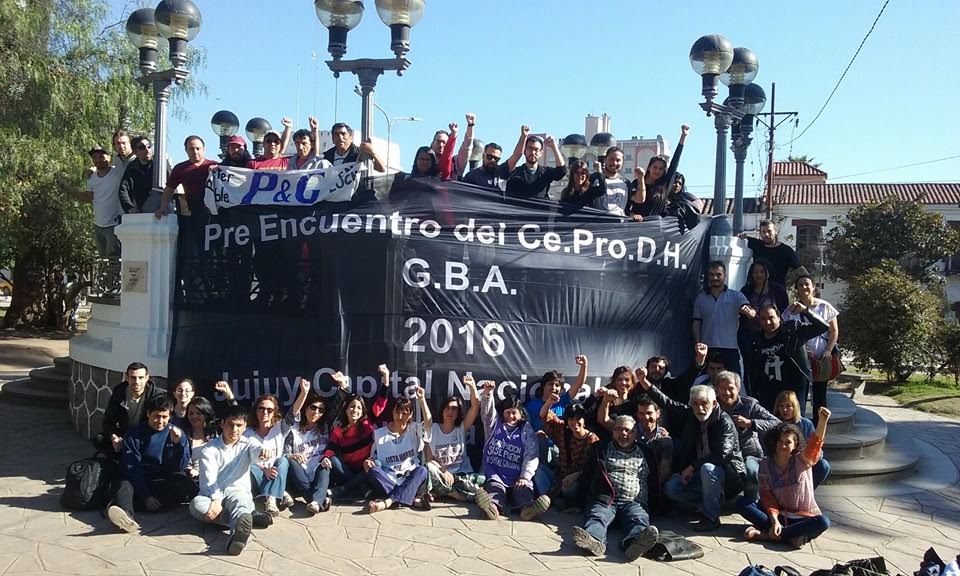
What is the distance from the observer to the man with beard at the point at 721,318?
7449mm

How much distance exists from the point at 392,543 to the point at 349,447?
1.19 m

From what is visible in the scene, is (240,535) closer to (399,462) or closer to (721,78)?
(399,462)

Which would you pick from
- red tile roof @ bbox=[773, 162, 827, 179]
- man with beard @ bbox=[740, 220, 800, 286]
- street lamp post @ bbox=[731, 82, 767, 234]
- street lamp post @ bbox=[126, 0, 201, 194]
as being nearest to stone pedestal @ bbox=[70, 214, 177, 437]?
street lamp post @ bbox=[126, 0, 201, 194]

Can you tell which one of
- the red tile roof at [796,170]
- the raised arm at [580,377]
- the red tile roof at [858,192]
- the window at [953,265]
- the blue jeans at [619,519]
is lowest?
the blue jeans at [619,519]

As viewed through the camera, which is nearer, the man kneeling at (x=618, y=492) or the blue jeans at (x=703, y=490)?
the man kneeling at (x=618, y=492)

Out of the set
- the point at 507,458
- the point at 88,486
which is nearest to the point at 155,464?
the point at 88,486

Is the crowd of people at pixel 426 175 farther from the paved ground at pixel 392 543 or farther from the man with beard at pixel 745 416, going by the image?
the paved ground at pixel 392 543

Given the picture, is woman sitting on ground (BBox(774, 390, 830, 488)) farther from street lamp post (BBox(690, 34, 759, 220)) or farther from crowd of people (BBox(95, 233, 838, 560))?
street lamp post (BBox(690, 34, 759, 220))

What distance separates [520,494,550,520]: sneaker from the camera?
6.01m

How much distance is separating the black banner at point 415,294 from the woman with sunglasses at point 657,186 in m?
0.32

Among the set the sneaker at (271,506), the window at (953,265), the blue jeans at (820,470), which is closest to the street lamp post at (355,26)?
the sneaker at (271,506)

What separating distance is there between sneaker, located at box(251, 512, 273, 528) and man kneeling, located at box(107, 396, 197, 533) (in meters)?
0.67

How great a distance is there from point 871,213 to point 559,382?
1099 inches

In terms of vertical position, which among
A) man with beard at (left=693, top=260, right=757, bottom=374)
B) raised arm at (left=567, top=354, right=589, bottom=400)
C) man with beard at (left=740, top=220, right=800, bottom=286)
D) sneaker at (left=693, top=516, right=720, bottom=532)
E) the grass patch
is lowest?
the grass patch
